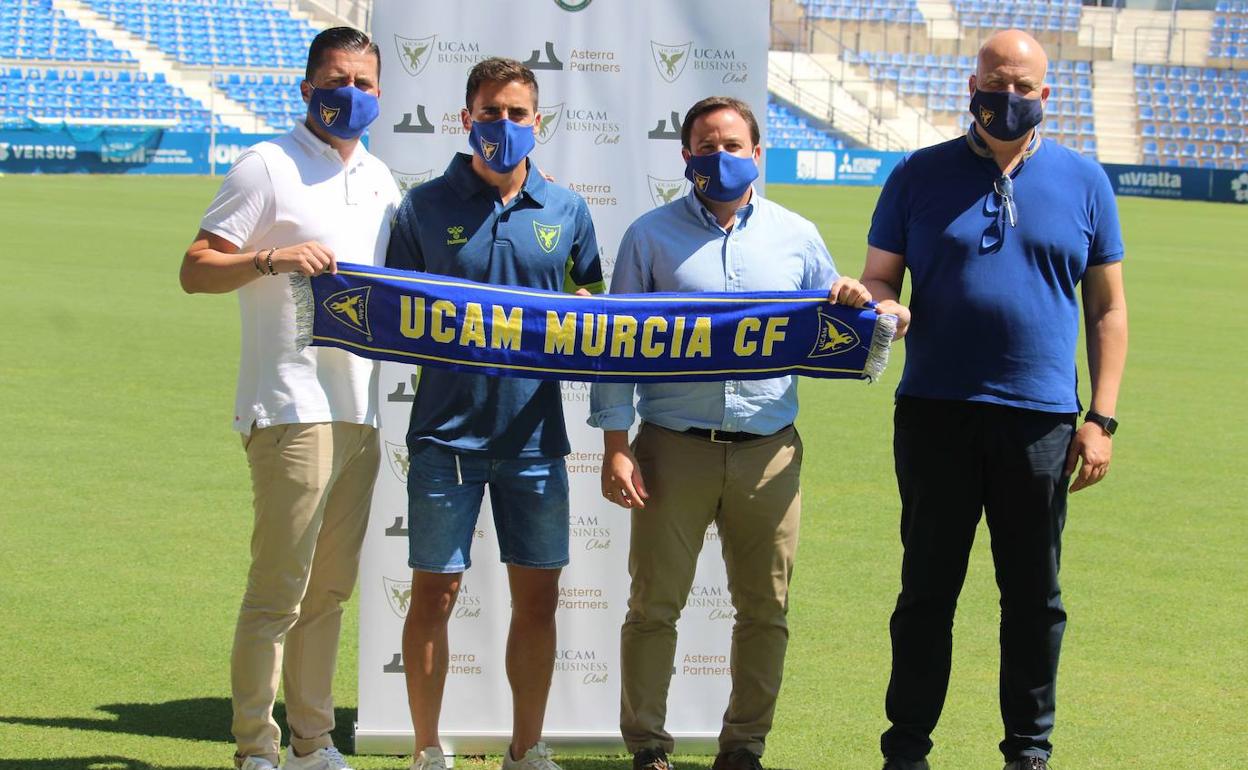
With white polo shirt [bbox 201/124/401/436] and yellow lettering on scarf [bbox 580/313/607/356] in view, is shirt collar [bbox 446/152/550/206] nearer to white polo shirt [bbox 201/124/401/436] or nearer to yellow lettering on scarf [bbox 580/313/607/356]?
white polo shirt [bbox 201/124/401/436]

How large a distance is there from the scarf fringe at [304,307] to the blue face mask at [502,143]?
615 mm

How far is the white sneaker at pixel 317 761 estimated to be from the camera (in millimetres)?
4461

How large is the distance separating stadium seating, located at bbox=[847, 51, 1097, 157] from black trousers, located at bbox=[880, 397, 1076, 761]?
47.4 metres

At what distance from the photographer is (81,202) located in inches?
1114

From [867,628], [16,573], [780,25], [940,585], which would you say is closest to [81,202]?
[16,573]

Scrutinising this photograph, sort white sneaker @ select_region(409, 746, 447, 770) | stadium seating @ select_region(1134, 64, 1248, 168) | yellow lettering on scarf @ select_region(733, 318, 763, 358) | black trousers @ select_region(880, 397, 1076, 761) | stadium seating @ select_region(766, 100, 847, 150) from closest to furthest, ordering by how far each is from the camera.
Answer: black trousers @ select_region(880, 397, 1076, 761) → yellow lettering on scarf @ select_region(733, 318, 763, 358) → white sneaker @ select_region(409, 746, 447, 770) → stadium seating @ select_region(766, 100, 847, 150) → stadium seating @ select_region(1134, 64, 1248, 168)

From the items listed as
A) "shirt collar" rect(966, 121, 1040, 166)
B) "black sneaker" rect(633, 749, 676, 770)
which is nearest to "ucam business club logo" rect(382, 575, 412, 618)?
"black sneaker" rect(633, 749, 676, 770)

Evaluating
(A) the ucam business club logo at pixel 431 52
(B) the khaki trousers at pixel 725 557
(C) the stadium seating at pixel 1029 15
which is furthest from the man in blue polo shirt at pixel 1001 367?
(C) the stadium seating at pixel 1029 15

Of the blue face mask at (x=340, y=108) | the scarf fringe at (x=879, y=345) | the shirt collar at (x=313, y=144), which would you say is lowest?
the scarf fringe at (x=879, y=345)

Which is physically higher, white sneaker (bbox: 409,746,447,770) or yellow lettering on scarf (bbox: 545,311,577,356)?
yellow lettering on scarf (bbox: 545,311,577,356)

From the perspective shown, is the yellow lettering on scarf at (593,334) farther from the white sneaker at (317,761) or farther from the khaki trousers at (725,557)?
the white sneaker at (317,761)

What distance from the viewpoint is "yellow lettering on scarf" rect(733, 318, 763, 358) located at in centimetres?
437

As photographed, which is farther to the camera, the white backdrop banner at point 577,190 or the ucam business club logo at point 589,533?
the ucam business club logo at point 589,533

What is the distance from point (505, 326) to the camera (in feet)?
14.0
